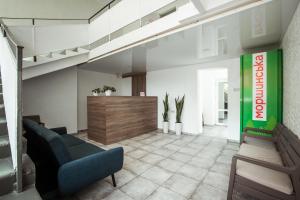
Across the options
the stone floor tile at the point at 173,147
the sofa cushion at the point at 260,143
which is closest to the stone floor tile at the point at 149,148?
the stone floor tile at the point at 173,147

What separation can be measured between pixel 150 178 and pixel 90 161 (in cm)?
108

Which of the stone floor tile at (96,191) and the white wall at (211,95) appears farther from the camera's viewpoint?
the white wall at (211,95)

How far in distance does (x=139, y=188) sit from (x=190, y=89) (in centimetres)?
371

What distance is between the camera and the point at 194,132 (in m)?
4.97

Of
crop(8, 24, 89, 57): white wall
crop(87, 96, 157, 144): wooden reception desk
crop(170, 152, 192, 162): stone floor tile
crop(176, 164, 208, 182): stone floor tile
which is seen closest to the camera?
crop(176, 164, 208, 182): stone floor tile

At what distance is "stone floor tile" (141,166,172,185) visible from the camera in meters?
2.27

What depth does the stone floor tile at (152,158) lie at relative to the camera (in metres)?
2.92

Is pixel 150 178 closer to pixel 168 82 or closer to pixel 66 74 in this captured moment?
pixel 168 82

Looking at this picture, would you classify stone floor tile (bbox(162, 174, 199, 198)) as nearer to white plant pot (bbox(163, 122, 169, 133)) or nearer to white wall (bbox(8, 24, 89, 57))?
white plant pot (bbox(163, 122, 169, 133))

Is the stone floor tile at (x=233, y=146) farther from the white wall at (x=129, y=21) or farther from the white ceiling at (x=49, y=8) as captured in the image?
the white ceiling at (x=49, y=8)

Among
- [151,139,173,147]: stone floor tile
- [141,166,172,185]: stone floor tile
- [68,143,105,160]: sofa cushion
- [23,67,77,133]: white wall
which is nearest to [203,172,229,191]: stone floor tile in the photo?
[141,166,172,185]: stone floor tile

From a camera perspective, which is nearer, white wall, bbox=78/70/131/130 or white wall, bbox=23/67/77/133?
white wall, bbox=23/67/77/133

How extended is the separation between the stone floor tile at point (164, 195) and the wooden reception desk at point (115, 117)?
2298 mm

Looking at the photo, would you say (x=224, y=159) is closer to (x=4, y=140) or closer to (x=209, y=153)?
(x=209, y=153)
